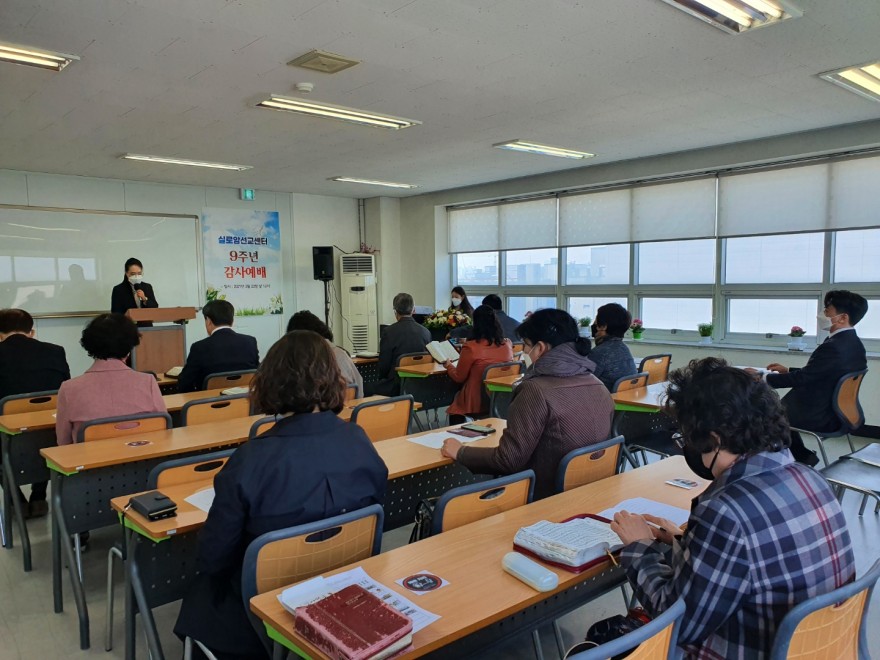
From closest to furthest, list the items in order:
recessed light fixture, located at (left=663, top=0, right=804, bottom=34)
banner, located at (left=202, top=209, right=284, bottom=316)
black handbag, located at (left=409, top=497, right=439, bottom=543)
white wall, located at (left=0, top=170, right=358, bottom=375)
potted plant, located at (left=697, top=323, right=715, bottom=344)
→ black handbag, located at (left=409, top=497, right=439, bottom=543), recessed light fixture, located at (left=663, top=0, right=804, bottom=34), potted plant, located at (left=697, top=323, right=715, bottom=344), white wall, located at (left=0, top=170, right=358, bottom=375), banner, located at (left=202, top=209, right=284, bottom=316)

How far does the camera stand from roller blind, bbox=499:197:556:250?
8.48 metres

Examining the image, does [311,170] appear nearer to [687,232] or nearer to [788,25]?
[687,232]

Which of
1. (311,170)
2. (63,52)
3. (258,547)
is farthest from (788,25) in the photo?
(311,170)

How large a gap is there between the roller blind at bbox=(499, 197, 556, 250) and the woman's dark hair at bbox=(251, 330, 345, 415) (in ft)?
22.6

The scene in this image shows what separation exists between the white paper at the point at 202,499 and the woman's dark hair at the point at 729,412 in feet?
4.93

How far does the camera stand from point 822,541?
1.35 meters

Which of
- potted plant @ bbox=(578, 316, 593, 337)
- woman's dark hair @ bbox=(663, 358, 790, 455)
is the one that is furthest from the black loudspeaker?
woman's dark hair @ bbox=(663, 358, 790, 455)

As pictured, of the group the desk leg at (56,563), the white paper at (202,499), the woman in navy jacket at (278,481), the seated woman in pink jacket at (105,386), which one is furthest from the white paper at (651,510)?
the seated woman in pink jacket at (105,386)

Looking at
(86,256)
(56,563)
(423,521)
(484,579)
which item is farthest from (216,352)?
(86,256)

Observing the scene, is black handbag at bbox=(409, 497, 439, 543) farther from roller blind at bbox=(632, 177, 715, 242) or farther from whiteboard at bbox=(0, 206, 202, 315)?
whiteboard at bbox=(0, 206, 202, 315)

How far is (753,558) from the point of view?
1286 millimetres

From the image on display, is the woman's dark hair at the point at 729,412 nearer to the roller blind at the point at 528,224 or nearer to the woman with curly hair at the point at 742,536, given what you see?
the woman with curly hair at the point at 742,536

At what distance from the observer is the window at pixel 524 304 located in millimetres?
8805

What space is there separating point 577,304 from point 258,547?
729 centimetres
